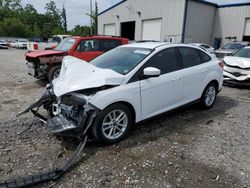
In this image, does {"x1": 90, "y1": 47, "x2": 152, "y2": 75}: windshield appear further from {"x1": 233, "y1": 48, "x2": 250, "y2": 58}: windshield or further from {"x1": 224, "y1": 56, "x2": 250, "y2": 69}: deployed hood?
{"x1": 233, "y1": 48, "x2": 250, "y2": 58}: windshield

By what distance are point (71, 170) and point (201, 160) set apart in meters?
1.87

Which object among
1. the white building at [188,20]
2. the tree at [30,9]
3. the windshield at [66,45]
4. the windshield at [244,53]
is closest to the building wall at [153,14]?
the white building at [188,20]

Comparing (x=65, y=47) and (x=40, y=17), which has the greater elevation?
(x=40, y=17)

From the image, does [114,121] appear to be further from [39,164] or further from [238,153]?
[238,153]

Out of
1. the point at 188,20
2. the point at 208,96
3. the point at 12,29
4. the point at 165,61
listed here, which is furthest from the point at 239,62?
the point at 12,29

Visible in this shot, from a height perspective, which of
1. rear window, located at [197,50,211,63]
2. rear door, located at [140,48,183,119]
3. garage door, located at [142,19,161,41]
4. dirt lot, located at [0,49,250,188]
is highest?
garage door, located at [142,19,161,41]

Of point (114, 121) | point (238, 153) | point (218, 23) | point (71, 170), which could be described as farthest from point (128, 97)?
point (218, 23)

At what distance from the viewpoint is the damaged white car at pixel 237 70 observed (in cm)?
757

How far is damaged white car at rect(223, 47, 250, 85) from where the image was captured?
24.8 ft

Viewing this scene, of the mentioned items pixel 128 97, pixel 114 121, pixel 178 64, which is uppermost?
pixel 178 64

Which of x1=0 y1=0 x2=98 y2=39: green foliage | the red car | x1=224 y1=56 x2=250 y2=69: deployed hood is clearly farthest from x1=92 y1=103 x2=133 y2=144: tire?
x1=0 y1=0 x2=98 y2=39: green foliage

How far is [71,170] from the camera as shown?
9.96ft

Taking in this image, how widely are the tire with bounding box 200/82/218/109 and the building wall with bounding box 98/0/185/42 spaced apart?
17.0 metres

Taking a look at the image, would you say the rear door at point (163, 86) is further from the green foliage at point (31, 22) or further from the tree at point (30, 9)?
the tree at point (30, 9)
